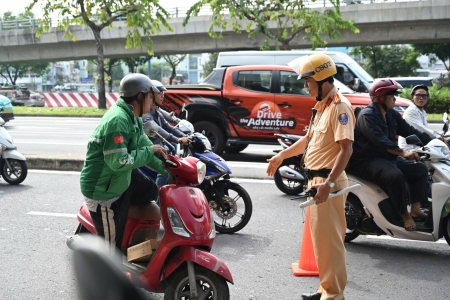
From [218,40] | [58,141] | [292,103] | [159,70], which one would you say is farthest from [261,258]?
[159,70]

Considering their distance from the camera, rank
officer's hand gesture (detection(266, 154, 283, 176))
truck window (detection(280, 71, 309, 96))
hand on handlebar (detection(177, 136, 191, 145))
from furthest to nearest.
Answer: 1. truck window (detection(280, 71, 309, 96))
2. hand on handlebar (detection(177, 136, 191, 145))
3. officer's hand gesture (detection(266, 154, 283, 176))

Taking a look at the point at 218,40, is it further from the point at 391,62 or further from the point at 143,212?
the point at 143,212

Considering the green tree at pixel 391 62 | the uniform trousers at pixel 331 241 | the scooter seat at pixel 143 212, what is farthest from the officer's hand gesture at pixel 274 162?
the green tree at pixel 391 62

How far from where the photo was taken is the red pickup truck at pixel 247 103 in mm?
11711

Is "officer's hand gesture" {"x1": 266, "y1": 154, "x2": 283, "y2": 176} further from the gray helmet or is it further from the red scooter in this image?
the gray helmet

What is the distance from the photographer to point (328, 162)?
14.3ft

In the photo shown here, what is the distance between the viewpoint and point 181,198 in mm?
4215

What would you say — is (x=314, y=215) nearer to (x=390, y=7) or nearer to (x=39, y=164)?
(x=39, y=164)

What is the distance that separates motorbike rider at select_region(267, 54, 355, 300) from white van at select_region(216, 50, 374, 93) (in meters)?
7.57

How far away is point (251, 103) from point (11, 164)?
4536mm

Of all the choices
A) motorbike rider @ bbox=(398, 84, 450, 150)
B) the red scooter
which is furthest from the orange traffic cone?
motorbike rider @ bbox=(398, 84, 450, 150)

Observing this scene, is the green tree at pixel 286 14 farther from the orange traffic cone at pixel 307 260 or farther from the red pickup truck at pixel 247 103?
the orange traffic cone at pixel 307 260

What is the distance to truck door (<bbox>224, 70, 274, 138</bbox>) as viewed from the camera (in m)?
11.8

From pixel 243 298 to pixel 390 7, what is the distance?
1230 inches
